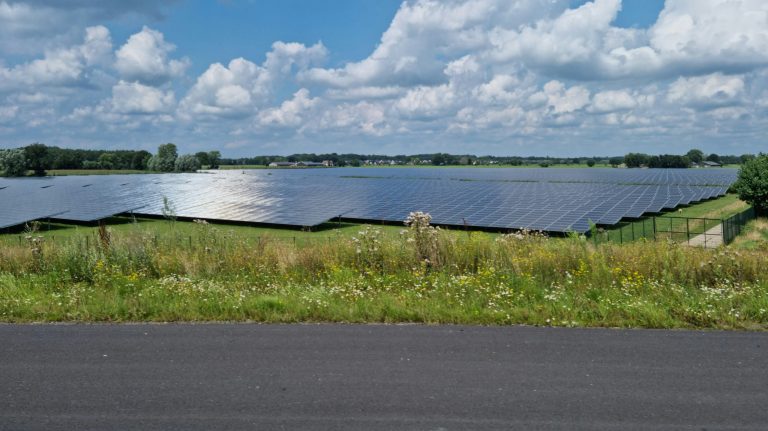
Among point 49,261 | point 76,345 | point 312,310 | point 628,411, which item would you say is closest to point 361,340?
point 312,310

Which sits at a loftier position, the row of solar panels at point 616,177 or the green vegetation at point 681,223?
the row of solar panels at point 616,177

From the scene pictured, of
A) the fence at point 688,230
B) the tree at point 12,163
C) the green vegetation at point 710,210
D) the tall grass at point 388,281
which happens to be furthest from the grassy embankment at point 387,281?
the tree at point 12,163

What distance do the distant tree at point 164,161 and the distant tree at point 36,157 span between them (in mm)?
29630

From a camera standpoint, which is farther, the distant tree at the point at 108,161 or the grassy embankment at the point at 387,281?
the distant tree at the point at 108,161

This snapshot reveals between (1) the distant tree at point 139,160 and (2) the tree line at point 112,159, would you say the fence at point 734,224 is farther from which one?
(1) the distant tree at point 139,160

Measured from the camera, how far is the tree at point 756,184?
120 ft

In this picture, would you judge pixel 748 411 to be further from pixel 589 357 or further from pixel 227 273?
pixel 227 273

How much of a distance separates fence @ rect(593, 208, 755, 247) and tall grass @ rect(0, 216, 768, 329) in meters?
13.8

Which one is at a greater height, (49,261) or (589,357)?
(49,261)

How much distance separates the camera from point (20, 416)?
437 cm

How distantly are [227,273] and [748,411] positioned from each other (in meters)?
8.67

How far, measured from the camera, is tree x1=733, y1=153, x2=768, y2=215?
36469 mm

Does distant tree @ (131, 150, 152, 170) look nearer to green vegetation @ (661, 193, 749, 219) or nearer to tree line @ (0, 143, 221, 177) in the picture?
tree line @ (0, 143, 221, 177)

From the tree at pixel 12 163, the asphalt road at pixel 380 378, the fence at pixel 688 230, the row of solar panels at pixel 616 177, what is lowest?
the fence at pixel 688 230
